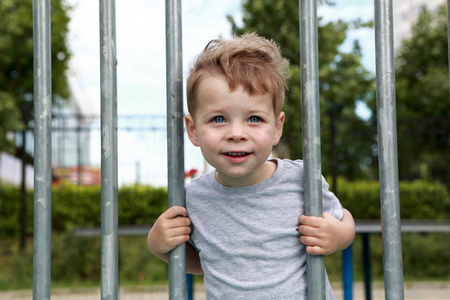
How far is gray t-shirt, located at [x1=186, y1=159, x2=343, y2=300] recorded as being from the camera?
1290mm

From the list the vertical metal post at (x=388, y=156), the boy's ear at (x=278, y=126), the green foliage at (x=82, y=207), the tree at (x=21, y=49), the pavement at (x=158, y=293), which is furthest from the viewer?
the tree at (x=21, y=49)

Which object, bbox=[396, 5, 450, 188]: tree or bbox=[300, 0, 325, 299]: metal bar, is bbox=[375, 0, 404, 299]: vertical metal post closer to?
bbox=[300, 0, 325, 299]: metal bar

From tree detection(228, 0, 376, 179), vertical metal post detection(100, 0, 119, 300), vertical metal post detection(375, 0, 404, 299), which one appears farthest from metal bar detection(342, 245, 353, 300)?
tree detection(228, 0, 376, 179)

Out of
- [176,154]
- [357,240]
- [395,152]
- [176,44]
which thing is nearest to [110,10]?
[176,44]

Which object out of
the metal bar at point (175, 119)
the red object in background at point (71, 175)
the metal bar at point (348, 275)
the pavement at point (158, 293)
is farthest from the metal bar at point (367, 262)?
the red object in background at point (71, 175)

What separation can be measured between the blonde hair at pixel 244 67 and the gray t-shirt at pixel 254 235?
0.23 metres

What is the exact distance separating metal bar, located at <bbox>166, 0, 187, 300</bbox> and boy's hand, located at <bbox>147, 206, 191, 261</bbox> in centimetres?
8

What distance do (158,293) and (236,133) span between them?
531 cm

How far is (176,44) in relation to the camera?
110cm

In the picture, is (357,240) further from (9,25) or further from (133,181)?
(9,25)

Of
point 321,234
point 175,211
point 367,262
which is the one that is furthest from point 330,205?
point 367,262

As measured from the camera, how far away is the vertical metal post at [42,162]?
1096 mm

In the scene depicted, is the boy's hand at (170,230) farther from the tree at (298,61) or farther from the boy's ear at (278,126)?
the tree at (298,61)

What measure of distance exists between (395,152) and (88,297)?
549 cm
